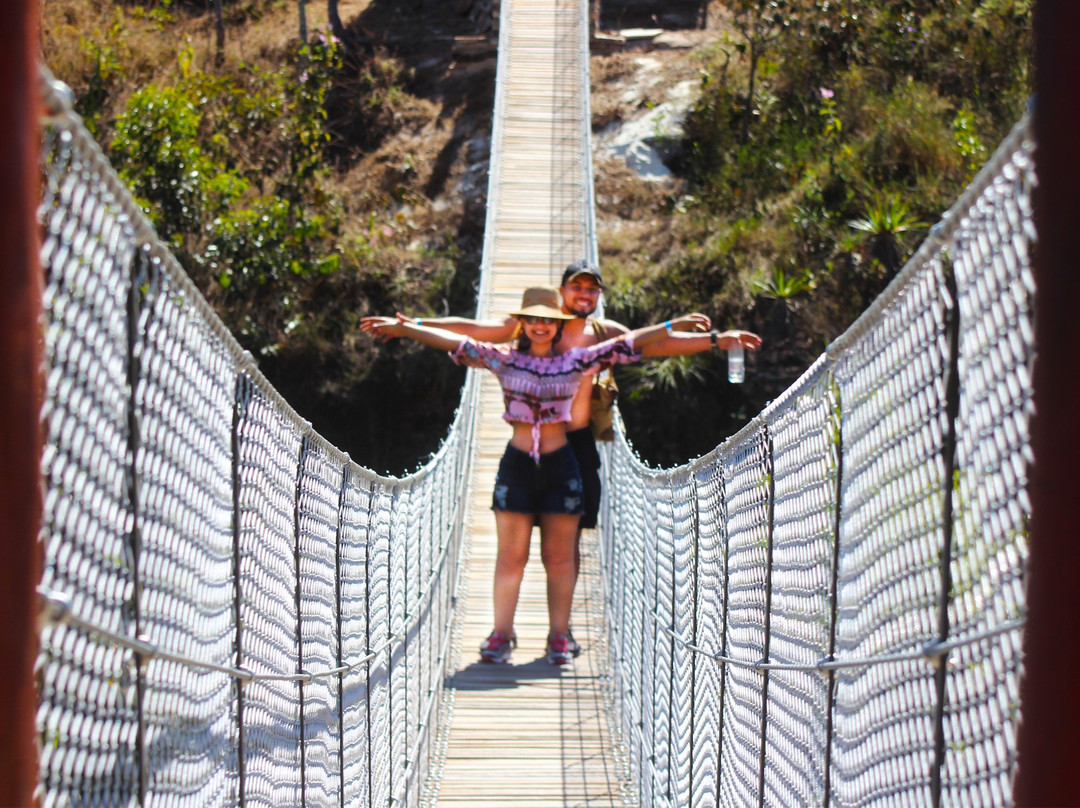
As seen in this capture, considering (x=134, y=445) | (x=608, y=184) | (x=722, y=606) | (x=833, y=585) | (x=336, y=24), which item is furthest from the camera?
(x=336, y=24)

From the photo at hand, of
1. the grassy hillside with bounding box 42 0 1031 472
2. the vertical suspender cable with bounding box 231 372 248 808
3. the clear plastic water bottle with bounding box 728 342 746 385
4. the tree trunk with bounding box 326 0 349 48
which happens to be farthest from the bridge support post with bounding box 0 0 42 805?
the tree trunk with bounding box 326 0 349 48

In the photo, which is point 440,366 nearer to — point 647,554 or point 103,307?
point 647,554

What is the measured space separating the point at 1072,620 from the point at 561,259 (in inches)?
256

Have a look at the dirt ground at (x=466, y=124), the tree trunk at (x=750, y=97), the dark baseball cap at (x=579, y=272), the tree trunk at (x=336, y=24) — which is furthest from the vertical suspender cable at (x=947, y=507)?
the tree trunk at (x=336, y=24)

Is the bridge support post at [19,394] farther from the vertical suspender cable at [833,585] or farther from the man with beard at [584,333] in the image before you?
the man with beard at [584,333]

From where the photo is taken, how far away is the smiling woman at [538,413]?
311 centimetres

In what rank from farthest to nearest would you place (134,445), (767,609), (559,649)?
(559,649) → (767,609) → (134,445)

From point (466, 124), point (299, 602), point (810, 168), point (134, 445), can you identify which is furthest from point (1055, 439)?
point (466, 124)

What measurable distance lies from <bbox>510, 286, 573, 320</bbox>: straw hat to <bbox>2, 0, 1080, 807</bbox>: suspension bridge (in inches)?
32.2

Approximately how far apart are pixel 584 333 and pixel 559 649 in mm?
874

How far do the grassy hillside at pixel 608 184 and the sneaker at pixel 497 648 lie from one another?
4.78m

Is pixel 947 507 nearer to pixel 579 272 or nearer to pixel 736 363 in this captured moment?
pixel 736 363

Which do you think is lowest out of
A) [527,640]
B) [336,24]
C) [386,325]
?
[527,640]

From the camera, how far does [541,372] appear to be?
3104mm
